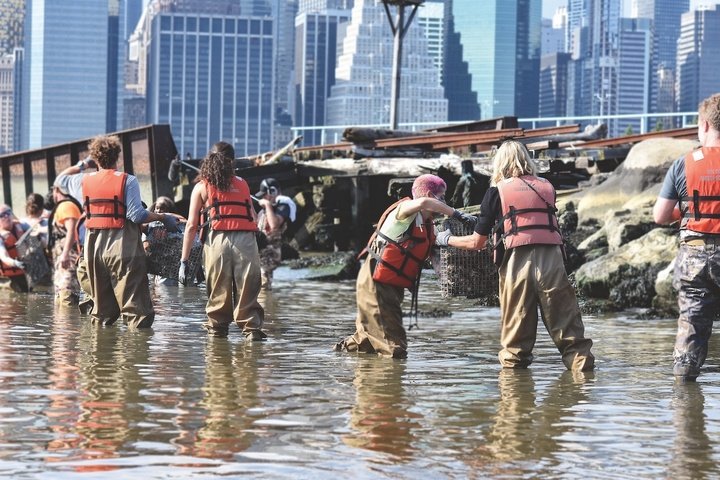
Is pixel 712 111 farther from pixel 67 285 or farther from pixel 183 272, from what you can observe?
pixel 67 285

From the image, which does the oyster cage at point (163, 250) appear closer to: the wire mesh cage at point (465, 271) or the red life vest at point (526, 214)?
the wire mesh cage at point (465, 271)

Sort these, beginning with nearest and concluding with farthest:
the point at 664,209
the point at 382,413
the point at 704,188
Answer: the point at 382,413
the point at 704,188
the point at 664,209

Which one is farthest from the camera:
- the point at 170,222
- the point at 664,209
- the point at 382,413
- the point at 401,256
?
the point at 170,222

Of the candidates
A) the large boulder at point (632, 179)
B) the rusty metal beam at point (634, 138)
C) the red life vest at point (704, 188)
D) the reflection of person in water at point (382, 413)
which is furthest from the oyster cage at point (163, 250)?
the rusty metal beam at point (634, 138)

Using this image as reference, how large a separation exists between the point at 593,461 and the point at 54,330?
7.16 meters

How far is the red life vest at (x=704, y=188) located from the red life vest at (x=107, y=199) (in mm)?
5340

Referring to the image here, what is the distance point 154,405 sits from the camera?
8391 millimetres

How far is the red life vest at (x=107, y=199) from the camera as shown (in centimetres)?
1266

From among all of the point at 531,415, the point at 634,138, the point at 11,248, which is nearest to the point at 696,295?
the point at 531,415

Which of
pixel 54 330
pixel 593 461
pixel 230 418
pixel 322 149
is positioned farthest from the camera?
pixel 322 149

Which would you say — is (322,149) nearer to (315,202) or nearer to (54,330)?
(315,202)

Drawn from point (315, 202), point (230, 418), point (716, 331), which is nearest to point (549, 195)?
point (230, 418)

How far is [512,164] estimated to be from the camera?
10.1 meters

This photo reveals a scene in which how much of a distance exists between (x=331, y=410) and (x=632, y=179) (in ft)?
55.4
